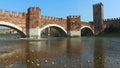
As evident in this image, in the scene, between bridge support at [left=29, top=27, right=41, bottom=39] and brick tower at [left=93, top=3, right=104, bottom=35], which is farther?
brick tower at [left=93, top=3, right=104, bottom=35]

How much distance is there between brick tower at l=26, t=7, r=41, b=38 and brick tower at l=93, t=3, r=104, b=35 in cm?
3042

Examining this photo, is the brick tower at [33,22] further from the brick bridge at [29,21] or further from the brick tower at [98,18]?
the brick tower at [98,18]

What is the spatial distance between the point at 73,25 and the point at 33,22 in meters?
15.5

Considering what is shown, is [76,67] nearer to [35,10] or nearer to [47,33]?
[35,10]

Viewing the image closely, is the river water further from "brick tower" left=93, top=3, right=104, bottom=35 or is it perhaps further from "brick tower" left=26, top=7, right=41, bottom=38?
"brick tower" left=93, top=3, right=104, bottom=35

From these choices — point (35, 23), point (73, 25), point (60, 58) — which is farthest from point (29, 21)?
point (60, 58)

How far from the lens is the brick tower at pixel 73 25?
4629 cm

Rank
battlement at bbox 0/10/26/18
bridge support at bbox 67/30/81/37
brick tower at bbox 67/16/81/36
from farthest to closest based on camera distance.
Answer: brick tower at bbox 67/16/81/36, bridge support at bbox 67/30/81/37, battlement at bbox 0/10/26/18

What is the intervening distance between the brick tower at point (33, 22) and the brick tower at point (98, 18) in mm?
30419

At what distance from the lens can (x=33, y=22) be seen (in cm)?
3362

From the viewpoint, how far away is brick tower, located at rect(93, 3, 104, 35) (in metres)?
60.8

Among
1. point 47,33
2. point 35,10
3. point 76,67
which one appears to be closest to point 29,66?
point 76,67

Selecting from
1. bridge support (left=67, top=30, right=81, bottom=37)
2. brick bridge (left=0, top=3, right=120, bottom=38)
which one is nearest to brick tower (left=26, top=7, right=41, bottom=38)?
brick bridge (left=0, top=3, right=120, bottom=38)

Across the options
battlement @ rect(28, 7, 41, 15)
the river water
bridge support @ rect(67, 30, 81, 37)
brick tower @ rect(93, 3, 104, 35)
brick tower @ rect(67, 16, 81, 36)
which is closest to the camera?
the river water
